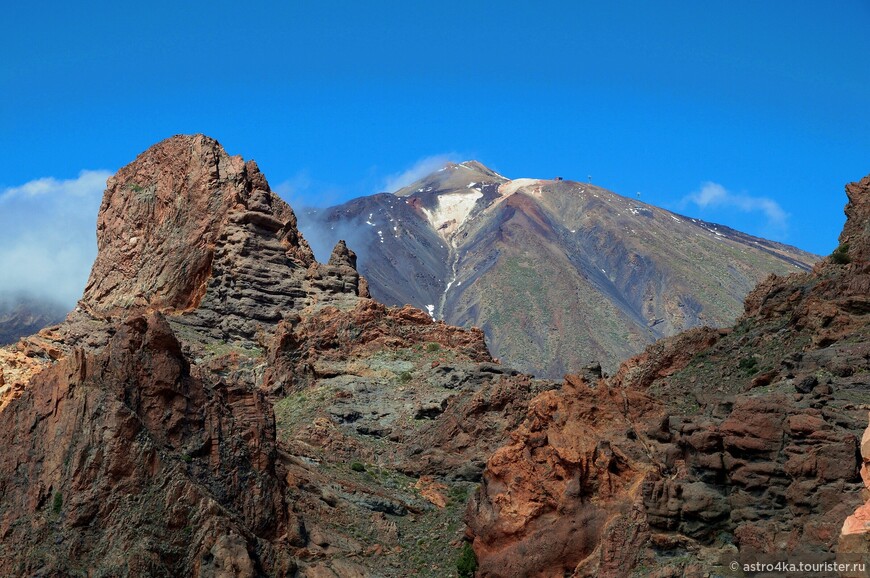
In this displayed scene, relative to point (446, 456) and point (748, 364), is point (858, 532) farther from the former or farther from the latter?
point (446, 456)

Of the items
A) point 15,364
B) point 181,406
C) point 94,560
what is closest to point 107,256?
point 15,364

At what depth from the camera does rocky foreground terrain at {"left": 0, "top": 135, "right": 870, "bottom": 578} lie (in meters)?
54.2

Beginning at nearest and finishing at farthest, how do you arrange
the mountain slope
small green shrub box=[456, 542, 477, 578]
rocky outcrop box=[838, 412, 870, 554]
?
rocky outcrop box=[838, 412, 870, 554] < the mountain slope < small green shrub box=[456, 542, 477, 578]

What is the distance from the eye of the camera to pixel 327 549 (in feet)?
226

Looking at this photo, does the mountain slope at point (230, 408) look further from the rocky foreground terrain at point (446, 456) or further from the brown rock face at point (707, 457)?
the brown rock face at point (707, 457)

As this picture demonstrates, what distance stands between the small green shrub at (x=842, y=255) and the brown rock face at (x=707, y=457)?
462 mm

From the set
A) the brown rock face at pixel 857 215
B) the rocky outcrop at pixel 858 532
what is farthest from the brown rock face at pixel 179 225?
the rocky outcrop at pixel 858 532

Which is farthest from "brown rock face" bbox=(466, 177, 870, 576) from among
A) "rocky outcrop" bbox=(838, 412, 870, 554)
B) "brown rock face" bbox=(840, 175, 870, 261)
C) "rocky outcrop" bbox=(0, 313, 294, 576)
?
"rocky outcrop" bbox=(0, 313, 294, 576)

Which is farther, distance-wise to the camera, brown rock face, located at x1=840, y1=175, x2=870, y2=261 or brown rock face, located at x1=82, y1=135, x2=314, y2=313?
brown rock face, located at x1=82, y1=135, x2=314, y2=313

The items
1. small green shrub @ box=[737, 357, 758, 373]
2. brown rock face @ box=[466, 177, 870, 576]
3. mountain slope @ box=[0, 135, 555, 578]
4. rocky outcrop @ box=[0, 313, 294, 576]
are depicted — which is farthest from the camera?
small green shrub @ box=[737, 357, 758, 373]

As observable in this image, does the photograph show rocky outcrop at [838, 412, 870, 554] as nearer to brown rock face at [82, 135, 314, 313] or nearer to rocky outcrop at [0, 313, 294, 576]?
rocky outcrop at [0, 313, 294, 576]

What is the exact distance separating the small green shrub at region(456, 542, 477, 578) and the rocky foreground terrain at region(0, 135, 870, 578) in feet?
0.36

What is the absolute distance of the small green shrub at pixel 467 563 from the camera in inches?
2616

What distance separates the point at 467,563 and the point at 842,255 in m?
28.0
